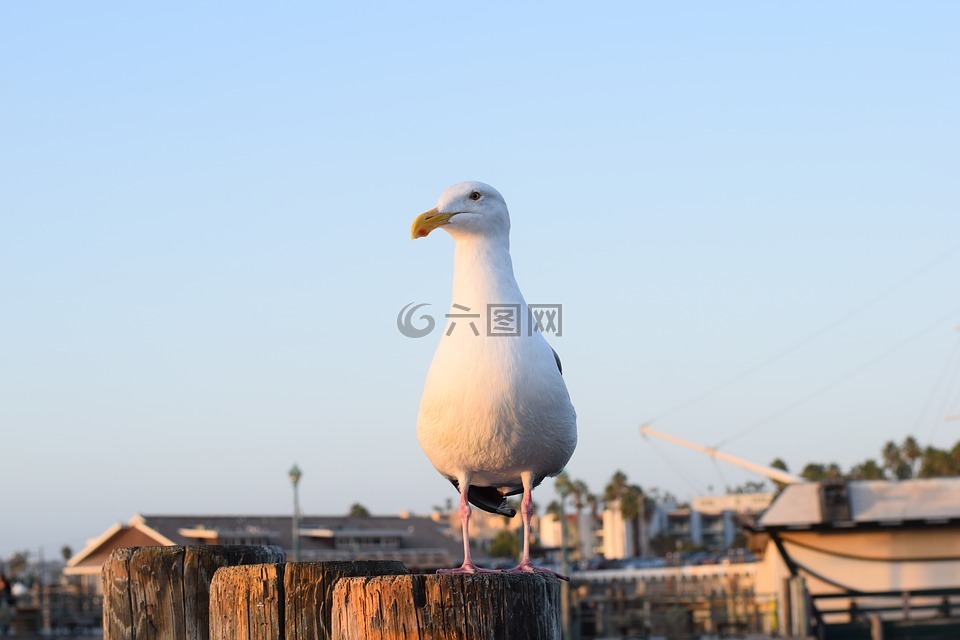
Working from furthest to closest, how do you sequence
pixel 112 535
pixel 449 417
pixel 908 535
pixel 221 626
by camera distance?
1. pixel 112 535
2. pixel 908 535
3. pixel 449 417
4. pixel 221 626

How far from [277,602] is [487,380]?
111 centimetres

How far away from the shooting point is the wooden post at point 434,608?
3018 mm

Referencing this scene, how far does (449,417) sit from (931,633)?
601 inches

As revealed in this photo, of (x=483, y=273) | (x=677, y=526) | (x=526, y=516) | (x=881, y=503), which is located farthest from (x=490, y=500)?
(x=677, y=526)

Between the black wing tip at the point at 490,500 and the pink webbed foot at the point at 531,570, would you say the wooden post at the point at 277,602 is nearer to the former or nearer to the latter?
the pink webbed foot at the point at 531,570

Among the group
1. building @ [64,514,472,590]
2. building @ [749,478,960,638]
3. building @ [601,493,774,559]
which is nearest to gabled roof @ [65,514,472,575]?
building @ [64,514,472,590]

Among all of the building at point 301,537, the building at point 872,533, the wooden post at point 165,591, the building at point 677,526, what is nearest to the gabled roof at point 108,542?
the building at point 301,537

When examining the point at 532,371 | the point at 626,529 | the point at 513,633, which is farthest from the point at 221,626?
the point at 626,529

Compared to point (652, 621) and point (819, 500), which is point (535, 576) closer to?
point (819, 500)

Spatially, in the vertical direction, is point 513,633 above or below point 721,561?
above

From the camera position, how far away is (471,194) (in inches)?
176

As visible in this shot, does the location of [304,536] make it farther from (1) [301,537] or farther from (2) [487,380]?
(2) [487,380]

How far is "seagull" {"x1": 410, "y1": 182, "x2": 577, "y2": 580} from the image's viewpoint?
13.6 ft

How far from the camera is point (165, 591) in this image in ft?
14.1
